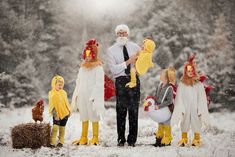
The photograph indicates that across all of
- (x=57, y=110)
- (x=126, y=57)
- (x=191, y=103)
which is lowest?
(x=57, y=110)

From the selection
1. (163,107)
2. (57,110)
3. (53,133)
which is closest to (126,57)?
(163,107)

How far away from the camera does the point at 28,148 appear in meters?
7.05

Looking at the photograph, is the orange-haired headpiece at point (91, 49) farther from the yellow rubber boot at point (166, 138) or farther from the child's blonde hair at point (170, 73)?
the yellow rubber boot at point (166, 138)

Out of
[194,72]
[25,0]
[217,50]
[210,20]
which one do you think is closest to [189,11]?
[210,20]

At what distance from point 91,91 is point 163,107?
1.24 m

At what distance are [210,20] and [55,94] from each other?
925 cm

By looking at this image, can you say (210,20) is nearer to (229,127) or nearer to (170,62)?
(170,62)

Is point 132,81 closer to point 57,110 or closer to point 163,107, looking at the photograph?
point 163,107

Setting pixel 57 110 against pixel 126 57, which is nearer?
pixel 57 110

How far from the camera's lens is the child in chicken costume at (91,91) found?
7355 mm

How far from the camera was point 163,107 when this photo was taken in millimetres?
7277

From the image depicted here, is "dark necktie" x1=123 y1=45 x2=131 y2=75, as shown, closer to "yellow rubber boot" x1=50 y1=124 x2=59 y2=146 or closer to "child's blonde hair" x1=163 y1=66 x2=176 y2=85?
"child's blonde hair" x1=163 y1=66 x2=176 y2=85

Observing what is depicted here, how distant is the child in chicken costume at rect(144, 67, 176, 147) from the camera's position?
285 inches

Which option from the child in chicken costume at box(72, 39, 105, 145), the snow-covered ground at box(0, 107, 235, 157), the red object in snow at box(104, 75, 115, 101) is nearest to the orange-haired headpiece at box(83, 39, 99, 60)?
the child in chicken costume at box(72, 39, 105, 145)
